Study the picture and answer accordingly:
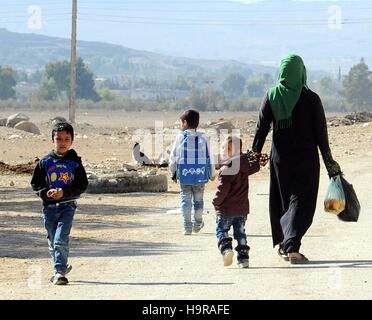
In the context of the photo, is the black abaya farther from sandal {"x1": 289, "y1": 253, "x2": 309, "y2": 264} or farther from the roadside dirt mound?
the roadside dirt mound

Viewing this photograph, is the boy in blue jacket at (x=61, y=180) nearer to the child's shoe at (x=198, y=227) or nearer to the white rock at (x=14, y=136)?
the child's shoe at (x=198, y=227)

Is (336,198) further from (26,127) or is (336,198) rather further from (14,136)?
(26,127)

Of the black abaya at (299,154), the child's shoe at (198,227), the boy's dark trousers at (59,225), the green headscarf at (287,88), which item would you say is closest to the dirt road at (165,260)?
the child's shoe at (198,227)

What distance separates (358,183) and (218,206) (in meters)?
12.9

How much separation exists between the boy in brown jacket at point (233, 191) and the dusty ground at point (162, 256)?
34 centimetres

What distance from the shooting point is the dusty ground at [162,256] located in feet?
39.9

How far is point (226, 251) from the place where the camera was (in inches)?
550

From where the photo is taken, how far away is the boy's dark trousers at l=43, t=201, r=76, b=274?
1310cm

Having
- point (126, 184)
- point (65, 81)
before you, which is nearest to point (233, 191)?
point (126, 184)

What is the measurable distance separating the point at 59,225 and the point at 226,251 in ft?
5.63

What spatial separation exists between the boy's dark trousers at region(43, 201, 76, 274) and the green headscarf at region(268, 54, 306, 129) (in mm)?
2375
